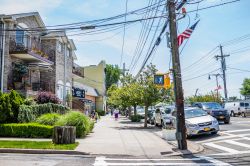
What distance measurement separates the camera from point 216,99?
209 ft

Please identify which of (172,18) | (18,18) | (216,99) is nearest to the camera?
(172,18)

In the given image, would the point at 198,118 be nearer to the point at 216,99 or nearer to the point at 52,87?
the point at 52,87

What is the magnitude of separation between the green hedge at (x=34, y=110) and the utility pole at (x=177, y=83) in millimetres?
9616

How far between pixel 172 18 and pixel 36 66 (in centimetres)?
1511

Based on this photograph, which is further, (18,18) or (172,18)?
(18,18)

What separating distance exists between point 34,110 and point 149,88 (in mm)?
9210

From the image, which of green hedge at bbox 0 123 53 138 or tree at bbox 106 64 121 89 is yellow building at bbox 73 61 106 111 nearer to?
tree at bbox 106 64 121 89

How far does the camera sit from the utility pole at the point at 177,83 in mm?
13281

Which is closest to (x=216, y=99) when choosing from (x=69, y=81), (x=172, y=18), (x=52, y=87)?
(x=69, y=81)

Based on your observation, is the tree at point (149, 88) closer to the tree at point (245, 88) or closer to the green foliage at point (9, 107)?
the green foliage at point (9, 107)

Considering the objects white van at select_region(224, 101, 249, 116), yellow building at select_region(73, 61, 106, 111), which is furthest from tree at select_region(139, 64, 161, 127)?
yellow building at select_region(73, 61, 106, 111)

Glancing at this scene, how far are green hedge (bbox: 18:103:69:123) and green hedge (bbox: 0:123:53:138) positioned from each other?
1.44 meters

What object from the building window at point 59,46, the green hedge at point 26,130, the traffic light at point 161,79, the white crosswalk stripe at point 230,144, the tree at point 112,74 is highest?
the tree at point 112,74

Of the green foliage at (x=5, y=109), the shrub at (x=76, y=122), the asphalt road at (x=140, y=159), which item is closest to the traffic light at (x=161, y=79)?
the shrub at (x=76, y=122)
